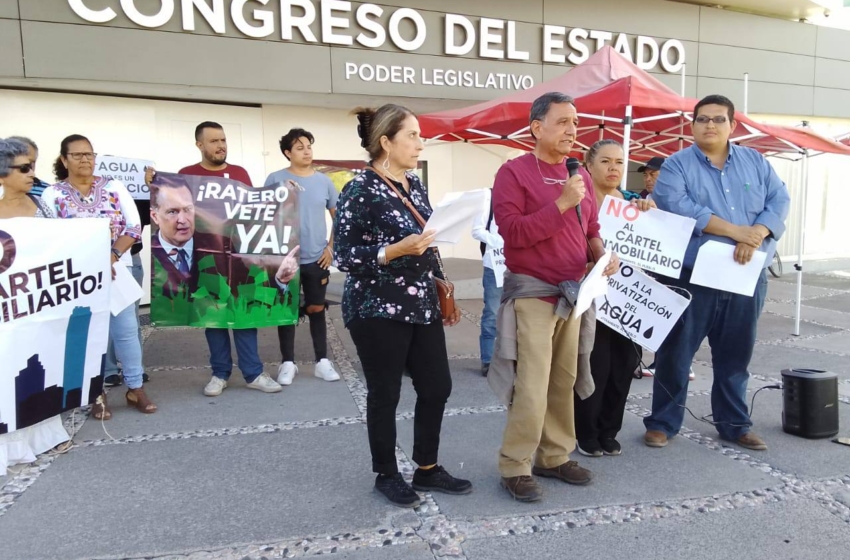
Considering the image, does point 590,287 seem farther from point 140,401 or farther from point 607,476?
point 140,401

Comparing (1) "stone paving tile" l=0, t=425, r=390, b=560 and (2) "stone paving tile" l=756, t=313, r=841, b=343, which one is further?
(2) "stone paving tile" l=756, t=313, r=841, b=343

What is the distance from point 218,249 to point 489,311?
7.71 ft

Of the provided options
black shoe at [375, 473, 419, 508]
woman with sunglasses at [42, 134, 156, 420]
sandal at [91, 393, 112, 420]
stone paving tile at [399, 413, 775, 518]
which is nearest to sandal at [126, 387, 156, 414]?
woman with sunglasses at [42, 134, 156, 420]

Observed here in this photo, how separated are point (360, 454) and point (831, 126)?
14.5m

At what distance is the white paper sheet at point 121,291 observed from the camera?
4344 millimetres

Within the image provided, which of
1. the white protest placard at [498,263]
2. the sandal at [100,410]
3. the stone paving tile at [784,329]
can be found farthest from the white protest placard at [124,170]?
the stone paving tile at [784,329]

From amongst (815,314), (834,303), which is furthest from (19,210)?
(834,303)

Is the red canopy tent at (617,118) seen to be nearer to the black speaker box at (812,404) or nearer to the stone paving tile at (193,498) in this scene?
the black speaker box at (812,404)

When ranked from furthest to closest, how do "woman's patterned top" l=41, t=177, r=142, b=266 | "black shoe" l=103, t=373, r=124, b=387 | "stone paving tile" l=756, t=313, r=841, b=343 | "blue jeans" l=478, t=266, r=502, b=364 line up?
1. "stone paving tile" l=756, t=313, r=841, b=343
2. "blue jeans" l=478, t=266, r=502, b=364
3. "black shoe" l=103, t=373, r=124, b=387
4. "woman's patterned top" l=41, t=177, r=142, b=266

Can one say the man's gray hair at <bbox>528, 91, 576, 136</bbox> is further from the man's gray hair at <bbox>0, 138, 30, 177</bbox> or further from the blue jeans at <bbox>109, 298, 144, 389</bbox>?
the blue jeans at <bbox>109, 298, 144, 389</bbox>

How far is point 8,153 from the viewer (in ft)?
11.7

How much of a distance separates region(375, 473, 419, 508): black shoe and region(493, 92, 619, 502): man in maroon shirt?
1.61 feet

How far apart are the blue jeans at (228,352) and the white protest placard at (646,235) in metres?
2.88

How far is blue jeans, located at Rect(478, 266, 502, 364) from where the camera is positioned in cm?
544
